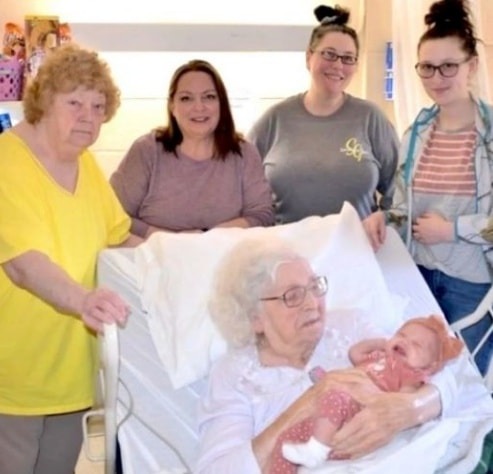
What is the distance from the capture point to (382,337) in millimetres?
1714

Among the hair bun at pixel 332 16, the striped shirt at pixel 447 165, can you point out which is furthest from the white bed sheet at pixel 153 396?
the hair bun at pixel 332 16

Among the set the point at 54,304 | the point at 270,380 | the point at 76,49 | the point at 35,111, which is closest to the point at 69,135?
the point at 35,111

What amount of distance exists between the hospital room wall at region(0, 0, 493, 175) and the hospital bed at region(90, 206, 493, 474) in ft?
4.07

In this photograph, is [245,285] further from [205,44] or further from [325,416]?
[205,44]

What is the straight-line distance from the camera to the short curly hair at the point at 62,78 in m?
1.84

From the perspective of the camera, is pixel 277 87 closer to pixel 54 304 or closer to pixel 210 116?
pixel 210 116

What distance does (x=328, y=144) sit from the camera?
2.56 m

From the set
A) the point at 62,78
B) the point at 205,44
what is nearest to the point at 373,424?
the point at 62,78

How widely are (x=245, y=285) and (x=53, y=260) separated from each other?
45cm

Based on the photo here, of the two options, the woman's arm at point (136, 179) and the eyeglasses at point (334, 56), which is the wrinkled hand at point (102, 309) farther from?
the eyeglasses at point (334, 56)

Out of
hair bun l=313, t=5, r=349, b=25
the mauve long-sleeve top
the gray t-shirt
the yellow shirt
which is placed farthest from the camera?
hair bun l=313, t=5, r=349, b=25

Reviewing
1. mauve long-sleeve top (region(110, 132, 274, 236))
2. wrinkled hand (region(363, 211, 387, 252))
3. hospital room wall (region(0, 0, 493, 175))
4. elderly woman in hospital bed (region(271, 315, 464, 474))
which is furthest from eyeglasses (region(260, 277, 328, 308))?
hospital room wall (region(0, 0, 493, 175))

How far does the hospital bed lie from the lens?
1529 millimetres

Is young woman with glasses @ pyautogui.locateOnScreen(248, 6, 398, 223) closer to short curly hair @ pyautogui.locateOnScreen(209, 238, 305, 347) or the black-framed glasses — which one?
the black-framed glasses
